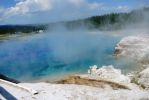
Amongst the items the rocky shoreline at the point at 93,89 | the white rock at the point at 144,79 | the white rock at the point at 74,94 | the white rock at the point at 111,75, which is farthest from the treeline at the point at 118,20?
the white rock at the point at 74,94

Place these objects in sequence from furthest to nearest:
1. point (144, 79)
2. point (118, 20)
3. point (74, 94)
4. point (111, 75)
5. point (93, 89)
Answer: point (118, 20) → point (111, 75) → point (144, 79) → point (93, 89) → point (74, 94)

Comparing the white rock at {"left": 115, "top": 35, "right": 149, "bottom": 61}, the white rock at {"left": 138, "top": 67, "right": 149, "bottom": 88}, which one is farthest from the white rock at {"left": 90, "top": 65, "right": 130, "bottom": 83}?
the white rock at {"left": 115, "top": 35, "right": 149, "bottom": 61}

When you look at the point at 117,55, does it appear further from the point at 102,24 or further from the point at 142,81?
the point at 102,24

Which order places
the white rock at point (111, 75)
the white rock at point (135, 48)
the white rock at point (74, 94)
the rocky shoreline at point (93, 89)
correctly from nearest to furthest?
the white rock at point (74, 94) → the rocky shoreline at point (93, 89) → the white rock at point (111, 75) → the white rock at point (135, 48)

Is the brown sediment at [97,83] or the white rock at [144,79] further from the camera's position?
the brown sediment at [97,83]

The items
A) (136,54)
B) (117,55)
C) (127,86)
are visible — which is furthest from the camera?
(117,55)

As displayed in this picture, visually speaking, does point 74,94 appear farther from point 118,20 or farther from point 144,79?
point 118,20

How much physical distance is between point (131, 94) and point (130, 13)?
84.0 metres

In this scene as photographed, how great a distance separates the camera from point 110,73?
21.1 m

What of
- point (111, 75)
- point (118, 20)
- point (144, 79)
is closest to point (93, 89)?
point (144, 79)

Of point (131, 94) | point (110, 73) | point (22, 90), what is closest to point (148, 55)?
point (110, 73)

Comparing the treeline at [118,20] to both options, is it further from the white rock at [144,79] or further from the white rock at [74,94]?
the white rock at [74,94]

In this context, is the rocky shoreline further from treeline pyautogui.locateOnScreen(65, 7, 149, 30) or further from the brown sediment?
treeline pyautogui.locateOnScreen(65, 7, 149, 30)

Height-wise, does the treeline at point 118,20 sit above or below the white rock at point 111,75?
above
